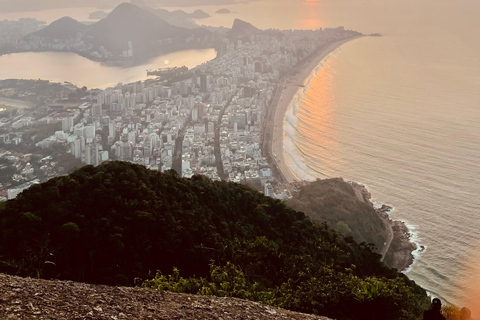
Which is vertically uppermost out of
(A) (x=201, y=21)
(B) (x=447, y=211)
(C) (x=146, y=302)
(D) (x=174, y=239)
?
(A) (x=201, y=21)

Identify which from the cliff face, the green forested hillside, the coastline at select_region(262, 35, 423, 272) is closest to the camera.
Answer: the cliff face

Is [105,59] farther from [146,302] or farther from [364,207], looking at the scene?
[146,302]

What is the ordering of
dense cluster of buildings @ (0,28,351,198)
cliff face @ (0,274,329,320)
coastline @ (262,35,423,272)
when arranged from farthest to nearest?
1. dense cluster of buildings @ (0,28,351,198)
2. coastline @ (262,35,423,272)
3. cliff face @ (0,274,329,320)

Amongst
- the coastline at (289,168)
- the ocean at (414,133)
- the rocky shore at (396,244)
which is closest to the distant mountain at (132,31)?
the coastline at (289,168)

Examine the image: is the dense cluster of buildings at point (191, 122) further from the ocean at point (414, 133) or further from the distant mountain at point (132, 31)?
the distant mountain at point (132, 31)

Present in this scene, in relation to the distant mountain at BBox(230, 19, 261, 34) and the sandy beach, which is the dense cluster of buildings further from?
the distant mountain at BBox(230, 19, 261, 34)

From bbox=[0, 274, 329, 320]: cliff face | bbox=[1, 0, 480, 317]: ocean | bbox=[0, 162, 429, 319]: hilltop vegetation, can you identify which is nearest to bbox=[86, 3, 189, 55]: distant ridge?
bbox=[1, 0, 480, 317]: ocean

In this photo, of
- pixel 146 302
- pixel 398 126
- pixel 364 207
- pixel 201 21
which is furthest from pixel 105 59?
pixel 146 302
